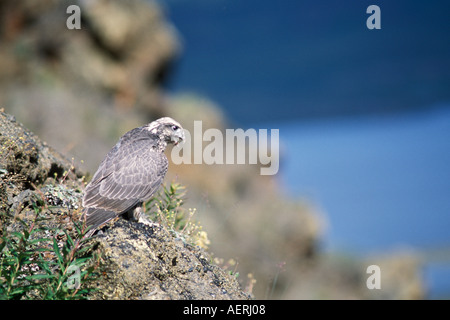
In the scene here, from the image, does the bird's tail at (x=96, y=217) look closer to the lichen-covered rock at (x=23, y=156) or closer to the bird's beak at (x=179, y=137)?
the lichen-covered rock at (x=23, y=156)

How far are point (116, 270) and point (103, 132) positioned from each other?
1534 centimetres

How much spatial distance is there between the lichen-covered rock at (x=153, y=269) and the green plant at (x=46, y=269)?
20 centimetres

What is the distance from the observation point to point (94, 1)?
22719mm

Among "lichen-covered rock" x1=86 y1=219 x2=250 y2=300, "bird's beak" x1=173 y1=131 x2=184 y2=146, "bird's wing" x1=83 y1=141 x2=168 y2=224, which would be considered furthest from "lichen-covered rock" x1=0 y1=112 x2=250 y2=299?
"bird's beak" x1=173 y1=131 x2=184 y2=146

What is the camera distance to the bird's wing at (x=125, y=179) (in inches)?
222

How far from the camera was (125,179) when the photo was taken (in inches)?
230

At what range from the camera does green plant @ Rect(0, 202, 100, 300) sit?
4523mm

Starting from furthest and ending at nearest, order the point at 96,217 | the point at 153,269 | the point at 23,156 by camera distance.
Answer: the point at 23,156
the point at 96,217
the point at 153,269

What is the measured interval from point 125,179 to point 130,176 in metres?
0.08

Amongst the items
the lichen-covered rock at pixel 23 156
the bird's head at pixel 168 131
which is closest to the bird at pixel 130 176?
the bird's head at pixel 168 131
